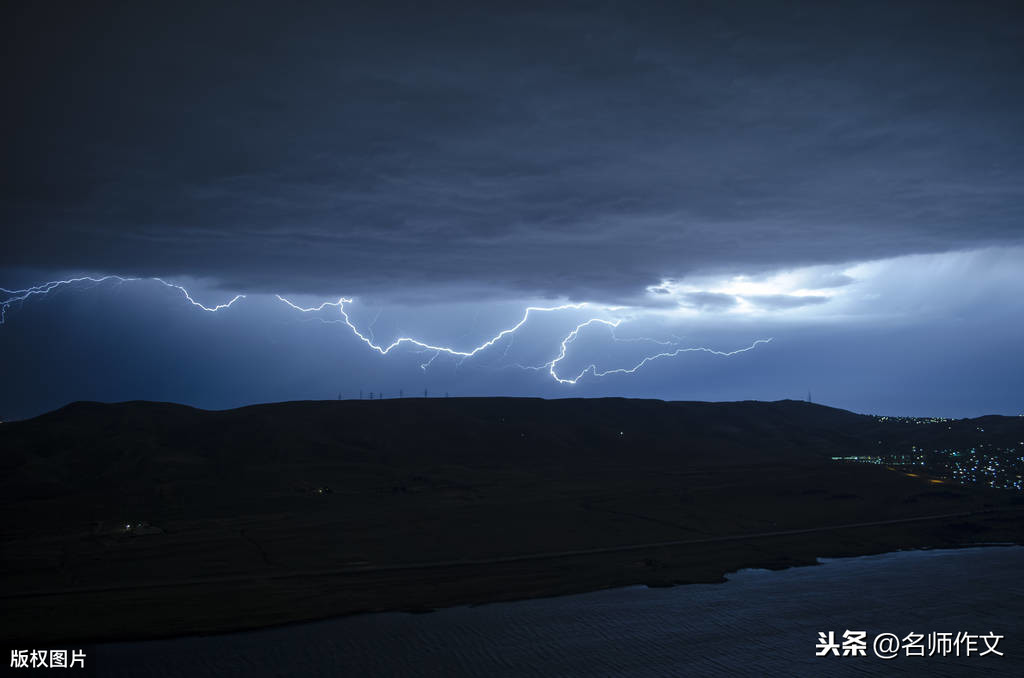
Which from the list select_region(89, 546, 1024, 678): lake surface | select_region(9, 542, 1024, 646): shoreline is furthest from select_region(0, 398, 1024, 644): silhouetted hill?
select_region(89, 546, 1024, 678): lake surface

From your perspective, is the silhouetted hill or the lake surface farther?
the silhouetted hill

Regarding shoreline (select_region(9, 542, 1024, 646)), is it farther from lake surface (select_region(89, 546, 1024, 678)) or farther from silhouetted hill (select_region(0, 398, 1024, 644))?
lake surface (select_region(89, 546, 1024, 678))

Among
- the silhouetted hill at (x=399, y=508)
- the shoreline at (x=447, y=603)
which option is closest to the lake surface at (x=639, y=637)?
the shoreline at (x=447, y=603)

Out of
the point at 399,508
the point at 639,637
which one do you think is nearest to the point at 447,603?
the point at 639,637

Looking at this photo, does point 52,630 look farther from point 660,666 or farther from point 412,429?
point 412,429

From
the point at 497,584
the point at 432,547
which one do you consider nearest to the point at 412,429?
the point at 432,547

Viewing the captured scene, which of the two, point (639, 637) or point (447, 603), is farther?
point (447, 603)

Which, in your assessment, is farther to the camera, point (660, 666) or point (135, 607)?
point (135, 607)

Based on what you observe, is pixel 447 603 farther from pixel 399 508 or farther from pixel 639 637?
pixel 399 508
